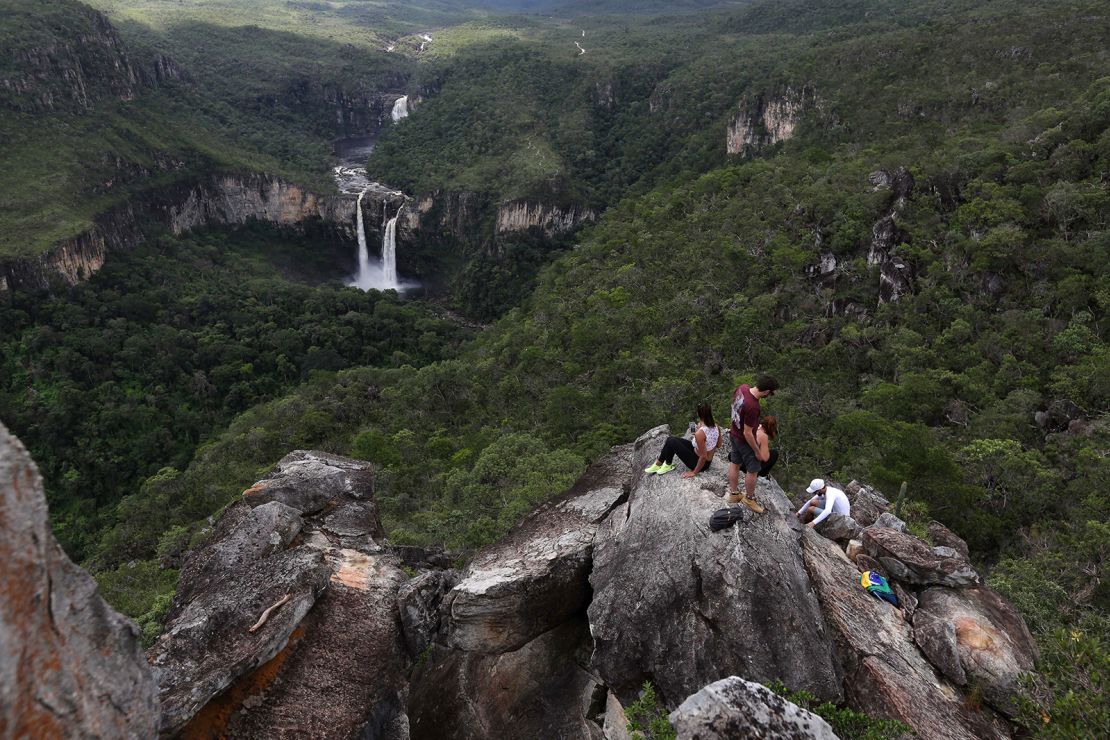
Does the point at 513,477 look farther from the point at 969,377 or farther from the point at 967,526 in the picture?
Answer: the point at 969,377

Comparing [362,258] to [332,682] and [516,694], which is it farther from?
[516,694]

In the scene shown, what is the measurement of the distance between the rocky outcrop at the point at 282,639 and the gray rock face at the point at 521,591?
157 centimetres

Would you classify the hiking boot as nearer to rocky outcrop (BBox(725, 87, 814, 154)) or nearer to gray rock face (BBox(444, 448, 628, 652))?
gray rock face (BBox(444, 448, 628, 652))

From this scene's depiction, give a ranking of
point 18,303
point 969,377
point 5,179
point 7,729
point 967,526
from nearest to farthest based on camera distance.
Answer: point 7,729, point 967,526, point 969,377, point 18,303, point 5,179

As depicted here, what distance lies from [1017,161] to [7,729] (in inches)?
1773

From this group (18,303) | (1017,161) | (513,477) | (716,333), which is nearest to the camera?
(513,477)

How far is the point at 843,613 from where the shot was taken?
866 cm

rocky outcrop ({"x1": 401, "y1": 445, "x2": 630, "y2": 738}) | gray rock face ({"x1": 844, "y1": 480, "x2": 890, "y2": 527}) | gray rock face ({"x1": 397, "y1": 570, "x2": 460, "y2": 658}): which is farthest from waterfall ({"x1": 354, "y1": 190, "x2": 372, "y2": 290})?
gray rock face ({"x1": 844, "y1": 480, "x2": 890, "y2": 527})

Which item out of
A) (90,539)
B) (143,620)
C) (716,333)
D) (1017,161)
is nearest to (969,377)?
(716,333)

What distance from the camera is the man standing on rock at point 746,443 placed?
9.12 metres

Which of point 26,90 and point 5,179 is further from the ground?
point 26,90

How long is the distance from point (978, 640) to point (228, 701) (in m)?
10.9

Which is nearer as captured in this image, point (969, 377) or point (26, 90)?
point (969, 377)

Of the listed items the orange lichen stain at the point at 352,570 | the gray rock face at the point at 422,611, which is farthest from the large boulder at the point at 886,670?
the orange lichen stain at the point at 352,570
